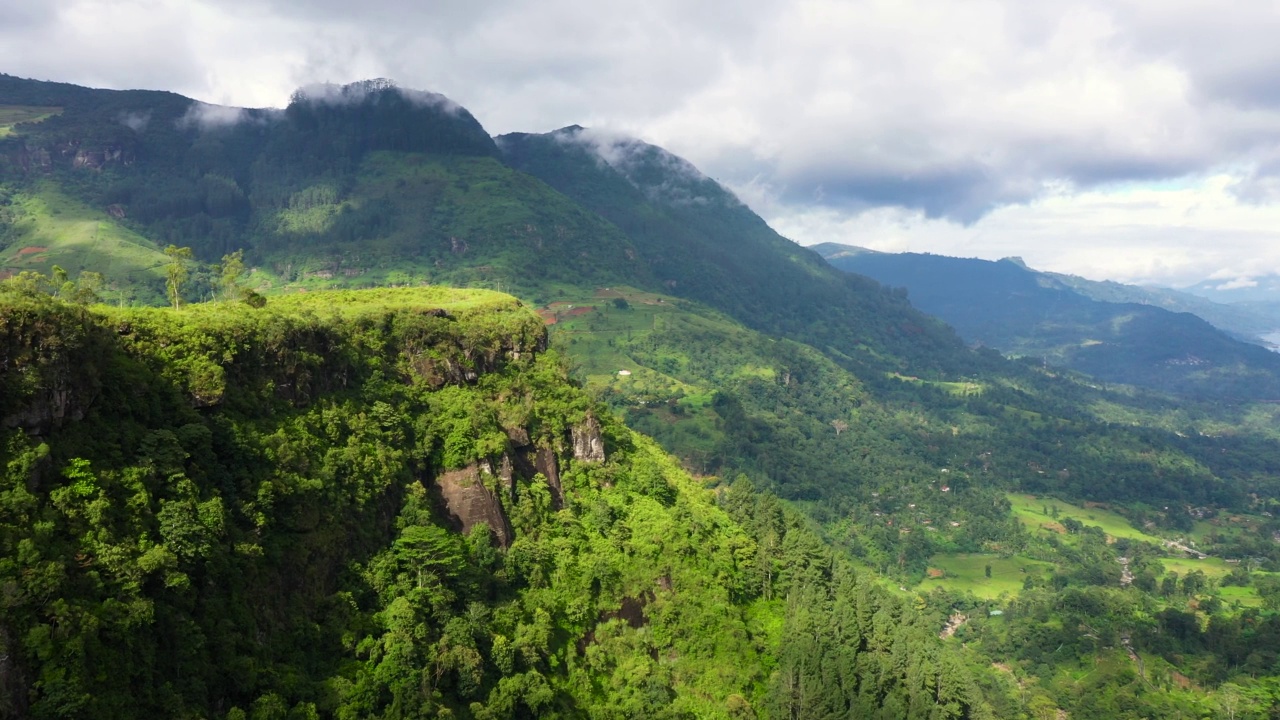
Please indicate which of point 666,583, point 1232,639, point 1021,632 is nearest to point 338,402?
point 666,583

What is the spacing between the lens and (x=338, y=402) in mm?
55812

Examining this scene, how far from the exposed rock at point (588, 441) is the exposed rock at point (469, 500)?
14.9m

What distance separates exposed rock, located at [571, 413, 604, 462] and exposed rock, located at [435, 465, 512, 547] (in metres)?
14.9

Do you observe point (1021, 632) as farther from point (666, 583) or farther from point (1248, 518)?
point (1248, 518)

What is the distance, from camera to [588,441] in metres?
74.6

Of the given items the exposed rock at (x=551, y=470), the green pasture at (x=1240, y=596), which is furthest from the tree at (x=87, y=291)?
the green pasture at (x=1240, y=596)

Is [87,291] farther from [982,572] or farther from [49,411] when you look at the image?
A: [982,572]

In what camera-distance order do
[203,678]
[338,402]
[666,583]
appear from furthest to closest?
[666,583] < [338,402] < [203,678]

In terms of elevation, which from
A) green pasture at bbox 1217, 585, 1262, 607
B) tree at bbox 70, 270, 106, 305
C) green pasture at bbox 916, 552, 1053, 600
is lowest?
green pasture at bbox 916, 552, 1053, 600

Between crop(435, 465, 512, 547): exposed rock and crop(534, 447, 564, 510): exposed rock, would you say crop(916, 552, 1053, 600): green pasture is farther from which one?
crop(435, 465, 512, 547): exposed rock

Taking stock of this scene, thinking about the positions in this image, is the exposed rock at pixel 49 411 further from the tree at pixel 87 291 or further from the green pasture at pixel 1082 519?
the green pasture at pixel 1082 519

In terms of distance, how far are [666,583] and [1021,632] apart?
89.2 m

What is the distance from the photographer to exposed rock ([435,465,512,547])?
5941 cm

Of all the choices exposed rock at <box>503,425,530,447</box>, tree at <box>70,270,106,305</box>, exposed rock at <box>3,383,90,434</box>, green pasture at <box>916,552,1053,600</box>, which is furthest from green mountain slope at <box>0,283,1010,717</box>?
green pasture at <box>916,552,1053,600</box>
